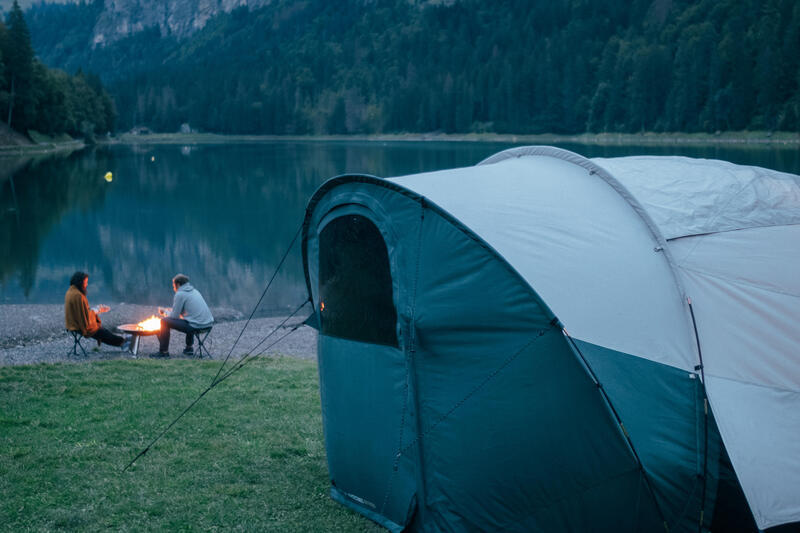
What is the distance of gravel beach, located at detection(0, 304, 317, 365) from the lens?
13195 mm

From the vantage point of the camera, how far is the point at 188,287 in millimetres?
12766

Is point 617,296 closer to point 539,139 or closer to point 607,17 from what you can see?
point 539,139

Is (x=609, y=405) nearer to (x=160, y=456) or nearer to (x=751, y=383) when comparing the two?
(x=751, y=383)

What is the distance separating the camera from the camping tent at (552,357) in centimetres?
513

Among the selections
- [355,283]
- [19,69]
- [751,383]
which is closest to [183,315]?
[355,283]

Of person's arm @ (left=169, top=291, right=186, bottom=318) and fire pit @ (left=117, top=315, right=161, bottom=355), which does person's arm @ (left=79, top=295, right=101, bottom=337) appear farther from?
person's arm @ (left=169, top=291, right=186, bottom=318)

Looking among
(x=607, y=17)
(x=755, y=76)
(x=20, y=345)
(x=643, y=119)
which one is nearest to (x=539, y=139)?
(x=643, y=119)

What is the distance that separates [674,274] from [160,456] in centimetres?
475

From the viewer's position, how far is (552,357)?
16.7ft

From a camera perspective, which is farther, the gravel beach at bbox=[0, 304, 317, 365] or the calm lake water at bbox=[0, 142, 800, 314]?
the calm lake water at bbox=[0, 142, 800, 314]

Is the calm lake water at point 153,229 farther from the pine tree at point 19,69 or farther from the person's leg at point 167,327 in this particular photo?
the pine tree at point 19,69

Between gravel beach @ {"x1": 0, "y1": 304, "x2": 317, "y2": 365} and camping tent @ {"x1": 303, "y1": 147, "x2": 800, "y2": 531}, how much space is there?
7949 mm

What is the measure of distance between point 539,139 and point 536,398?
130 metres

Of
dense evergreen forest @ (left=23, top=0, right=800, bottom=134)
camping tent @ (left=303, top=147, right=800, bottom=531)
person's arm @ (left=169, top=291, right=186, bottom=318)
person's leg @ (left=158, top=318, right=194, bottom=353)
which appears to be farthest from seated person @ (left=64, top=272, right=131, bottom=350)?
dense evergreen forest @ (left=23, top=0, right=800, bottom=134)
